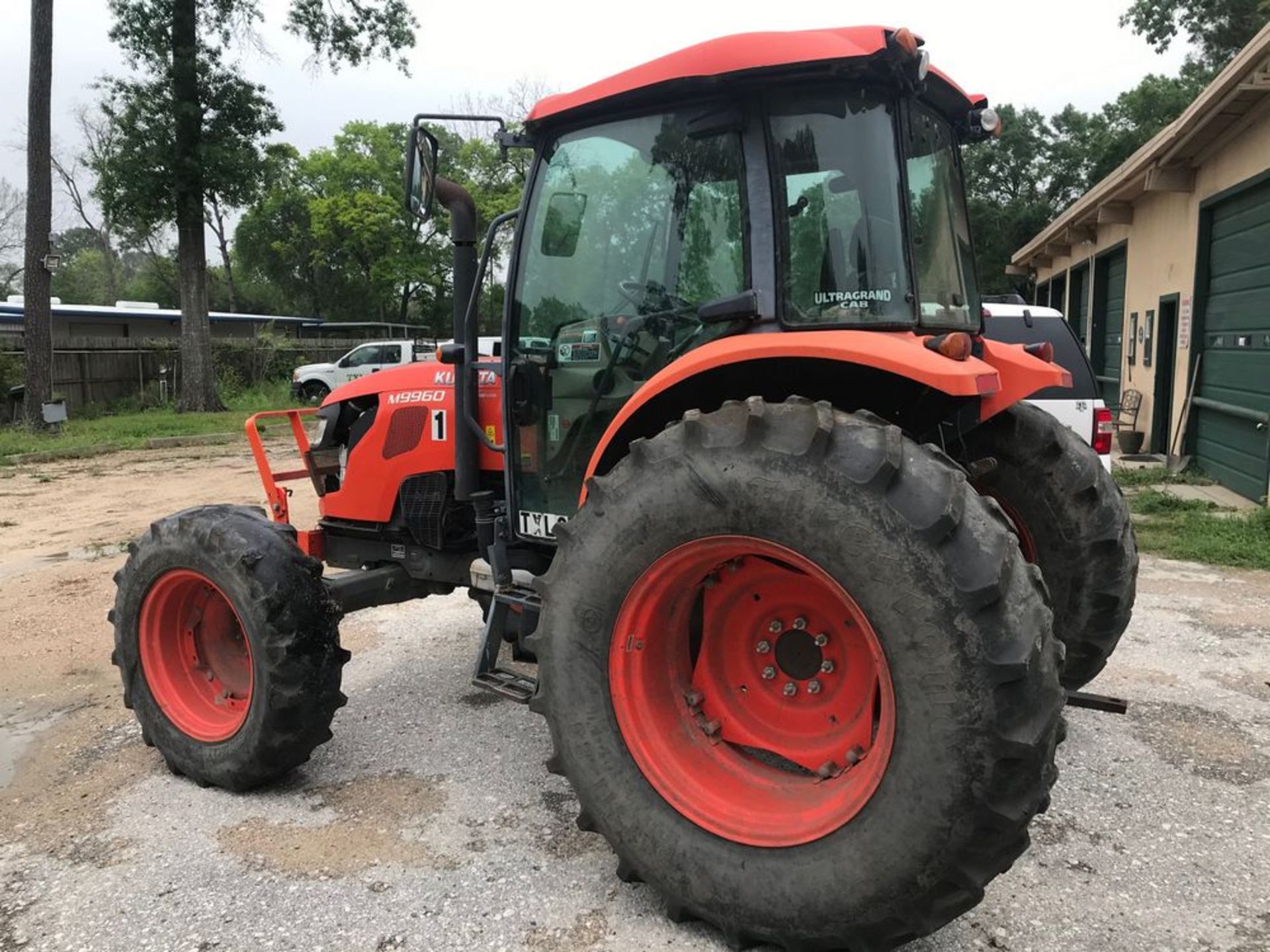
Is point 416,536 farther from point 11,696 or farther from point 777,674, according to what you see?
point 11,696

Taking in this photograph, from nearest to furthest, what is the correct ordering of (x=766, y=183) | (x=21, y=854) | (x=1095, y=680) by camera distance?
(x=766, y=183) < (x=21, y=854) < (x=1095, y=680)

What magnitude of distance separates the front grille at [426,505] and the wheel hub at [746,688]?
156 cm

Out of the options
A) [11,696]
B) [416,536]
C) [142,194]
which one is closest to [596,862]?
[416,536]

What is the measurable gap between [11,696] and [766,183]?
434cm

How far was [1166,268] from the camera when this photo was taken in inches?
457

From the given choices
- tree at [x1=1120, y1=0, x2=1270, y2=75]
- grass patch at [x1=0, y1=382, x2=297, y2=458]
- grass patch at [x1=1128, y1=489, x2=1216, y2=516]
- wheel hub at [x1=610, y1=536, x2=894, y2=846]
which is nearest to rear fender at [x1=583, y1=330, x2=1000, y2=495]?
wheel hub at [x1=610, y1=536, x2=894, y2=846]

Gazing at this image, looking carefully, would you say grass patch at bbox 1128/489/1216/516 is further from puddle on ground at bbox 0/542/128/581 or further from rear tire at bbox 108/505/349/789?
puddle on ground at bbox 0/542/128/581

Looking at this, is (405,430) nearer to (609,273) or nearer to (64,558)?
(609,273)

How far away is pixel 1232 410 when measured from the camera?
9.22 metres

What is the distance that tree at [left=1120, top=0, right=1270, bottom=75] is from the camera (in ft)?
91.8

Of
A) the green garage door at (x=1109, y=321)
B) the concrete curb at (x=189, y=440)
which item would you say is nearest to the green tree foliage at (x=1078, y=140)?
the green garage door at (x=1109, y=321)

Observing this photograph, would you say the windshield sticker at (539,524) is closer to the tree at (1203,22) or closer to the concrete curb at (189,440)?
the concrete curb at (189,440)

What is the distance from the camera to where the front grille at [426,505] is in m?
3.96

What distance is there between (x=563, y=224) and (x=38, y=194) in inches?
657
